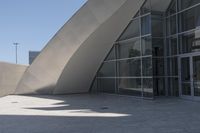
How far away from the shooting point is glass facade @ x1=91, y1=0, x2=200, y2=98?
594 inches

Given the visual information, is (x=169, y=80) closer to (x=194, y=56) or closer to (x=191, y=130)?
(x=194, y=56)

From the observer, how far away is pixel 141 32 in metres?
16.6

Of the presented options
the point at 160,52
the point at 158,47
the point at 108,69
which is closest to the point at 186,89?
the point at 160,52

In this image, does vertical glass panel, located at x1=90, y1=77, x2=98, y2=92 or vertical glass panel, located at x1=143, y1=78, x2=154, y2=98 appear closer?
vertical glass panel, located at x1=143, y1=78, x2=154, y2=98

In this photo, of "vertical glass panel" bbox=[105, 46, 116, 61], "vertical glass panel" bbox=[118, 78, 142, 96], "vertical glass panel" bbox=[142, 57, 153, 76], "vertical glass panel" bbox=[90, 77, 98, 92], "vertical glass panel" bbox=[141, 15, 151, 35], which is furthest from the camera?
"vertical glass panel" bbox=[90, 77, 98, 92]

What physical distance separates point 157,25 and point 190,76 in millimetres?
4096

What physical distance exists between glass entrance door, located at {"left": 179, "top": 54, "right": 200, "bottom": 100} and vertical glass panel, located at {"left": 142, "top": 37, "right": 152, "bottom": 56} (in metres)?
1.79

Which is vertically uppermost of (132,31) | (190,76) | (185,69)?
(132,31)

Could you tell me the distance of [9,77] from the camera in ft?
73.8

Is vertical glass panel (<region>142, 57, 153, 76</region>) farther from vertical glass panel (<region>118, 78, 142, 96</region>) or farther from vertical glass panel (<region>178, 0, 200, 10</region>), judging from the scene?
vertical glass panel (<region>178, 0, 200, 10</region>)

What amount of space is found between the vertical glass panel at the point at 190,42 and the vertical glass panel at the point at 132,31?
266 centimetres

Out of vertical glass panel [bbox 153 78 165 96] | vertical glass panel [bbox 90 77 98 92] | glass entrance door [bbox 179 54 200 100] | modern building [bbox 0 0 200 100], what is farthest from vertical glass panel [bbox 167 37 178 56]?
vertical glass panel [bbox 90 77 98 92]

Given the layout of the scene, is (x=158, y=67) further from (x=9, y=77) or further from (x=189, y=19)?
(x=9, y=77)

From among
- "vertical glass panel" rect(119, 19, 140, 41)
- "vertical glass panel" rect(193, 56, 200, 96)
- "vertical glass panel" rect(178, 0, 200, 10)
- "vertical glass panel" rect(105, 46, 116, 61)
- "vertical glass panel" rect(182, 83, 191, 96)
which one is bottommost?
"vertical glass panel" rect(182, 83, 191, 96)
